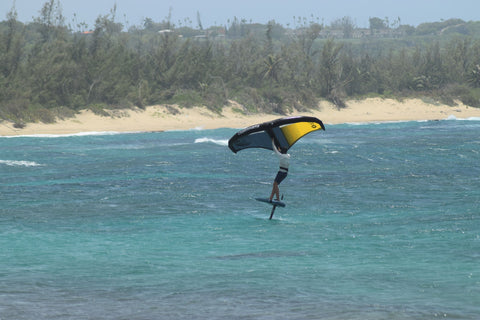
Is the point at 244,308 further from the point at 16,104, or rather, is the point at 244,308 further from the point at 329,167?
the point at 16,104

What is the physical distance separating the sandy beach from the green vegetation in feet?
3.57

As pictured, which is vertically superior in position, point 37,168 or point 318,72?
point 318,72

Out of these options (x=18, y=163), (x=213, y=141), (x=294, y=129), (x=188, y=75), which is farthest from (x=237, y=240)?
(x=188, y=75)

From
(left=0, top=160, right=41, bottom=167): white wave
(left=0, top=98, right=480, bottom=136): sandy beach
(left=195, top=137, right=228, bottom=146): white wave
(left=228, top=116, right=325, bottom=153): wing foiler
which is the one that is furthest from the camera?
(left=0, top=98, right=480, bottom=136): sandy beach

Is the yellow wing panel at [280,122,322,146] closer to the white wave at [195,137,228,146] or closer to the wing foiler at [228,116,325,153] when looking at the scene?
the wing foiler at [228,116,325,153]

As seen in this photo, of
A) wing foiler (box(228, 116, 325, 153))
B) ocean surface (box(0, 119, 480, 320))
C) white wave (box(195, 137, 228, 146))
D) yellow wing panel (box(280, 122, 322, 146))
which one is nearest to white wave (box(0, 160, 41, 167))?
ocean surface (box(0, 119, 480, 320))

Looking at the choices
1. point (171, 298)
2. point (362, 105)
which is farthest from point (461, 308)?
point (362, 105)

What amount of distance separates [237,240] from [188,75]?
56.6 metres

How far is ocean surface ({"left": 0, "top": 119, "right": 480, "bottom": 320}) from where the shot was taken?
12008 millimetres

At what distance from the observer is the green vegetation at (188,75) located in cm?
6122

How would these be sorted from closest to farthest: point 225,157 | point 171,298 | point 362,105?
point 171,298
point 225,157
point 362,105

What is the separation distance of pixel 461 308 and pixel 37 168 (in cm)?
2575

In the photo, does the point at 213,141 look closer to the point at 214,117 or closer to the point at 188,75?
the point at 214,117

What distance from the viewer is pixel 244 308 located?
38.3 ft
